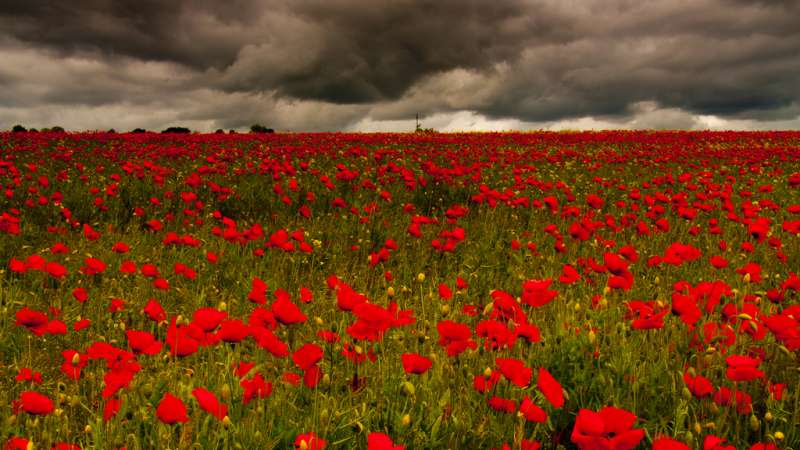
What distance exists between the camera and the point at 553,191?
869cm

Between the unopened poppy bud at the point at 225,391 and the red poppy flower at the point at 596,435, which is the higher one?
the red poppy flower at the point at 596,435

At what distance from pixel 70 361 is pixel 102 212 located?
16.3ft

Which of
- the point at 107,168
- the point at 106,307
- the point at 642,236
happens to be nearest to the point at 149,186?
the point at 107,168

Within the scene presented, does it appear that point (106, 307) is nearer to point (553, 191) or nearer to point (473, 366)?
point (473, 366)

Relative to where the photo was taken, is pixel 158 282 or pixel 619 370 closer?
pixel 619 370

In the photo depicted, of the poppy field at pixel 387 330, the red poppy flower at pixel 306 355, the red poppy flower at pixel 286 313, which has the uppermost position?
the red poppy flower at pixel 286 313

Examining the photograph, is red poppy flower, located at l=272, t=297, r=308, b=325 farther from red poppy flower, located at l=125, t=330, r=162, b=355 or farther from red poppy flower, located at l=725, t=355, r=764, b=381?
red poppy flower, located at l=725, t=355, r=764, b=381

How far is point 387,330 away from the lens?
9.92 feet

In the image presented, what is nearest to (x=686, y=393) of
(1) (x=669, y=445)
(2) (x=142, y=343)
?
(1) (x=669, y=445)

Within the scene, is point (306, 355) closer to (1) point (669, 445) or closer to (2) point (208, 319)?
(2) point (208, 319)

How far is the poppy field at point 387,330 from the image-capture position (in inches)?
72.8

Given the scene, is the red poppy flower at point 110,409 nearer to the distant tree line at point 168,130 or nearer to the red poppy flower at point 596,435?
the red poppy flower at point 596,435

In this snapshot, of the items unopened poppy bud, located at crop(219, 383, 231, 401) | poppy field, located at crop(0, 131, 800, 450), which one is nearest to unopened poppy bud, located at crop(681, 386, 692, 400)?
poppy field, located at crop(0, 131, 800, 450)

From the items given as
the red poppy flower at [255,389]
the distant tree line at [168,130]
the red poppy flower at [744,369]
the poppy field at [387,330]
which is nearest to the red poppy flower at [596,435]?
the poppy field at [387,330]
